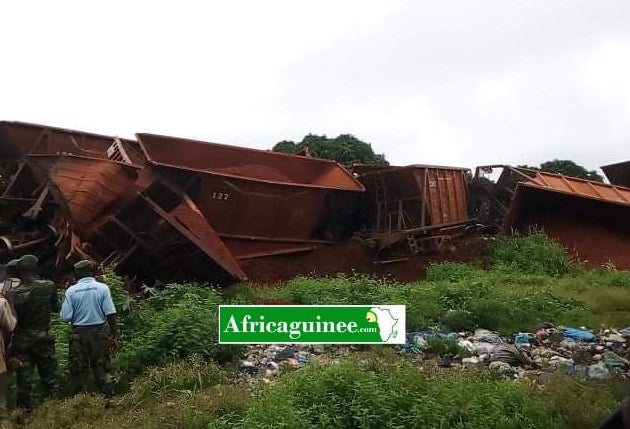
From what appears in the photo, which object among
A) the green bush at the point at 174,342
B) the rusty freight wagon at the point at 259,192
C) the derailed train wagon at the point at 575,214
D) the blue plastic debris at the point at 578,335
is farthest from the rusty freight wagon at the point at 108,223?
the derailed train wagon at the point at 575,214

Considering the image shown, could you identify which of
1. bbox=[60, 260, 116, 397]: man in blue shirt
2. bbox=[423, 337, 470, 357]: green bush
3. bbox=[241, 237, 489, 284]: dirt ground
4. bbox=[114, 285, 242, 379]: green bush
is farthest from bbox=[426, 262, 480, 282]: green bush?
bbox=[60, 260, 116, 397]: man in blue shirt

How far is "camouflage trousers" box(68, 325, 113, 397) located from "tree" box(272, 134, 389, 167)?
13483 mm

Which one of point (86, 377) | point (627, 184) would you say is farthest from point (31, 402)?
point (627, 184)

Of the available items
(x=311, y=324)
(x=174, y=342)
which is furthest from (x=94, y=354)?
(x=311, y=324)

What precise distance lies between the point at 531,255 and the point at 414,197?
214 cm

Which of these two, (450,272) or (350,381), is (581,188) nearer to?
(450,272)

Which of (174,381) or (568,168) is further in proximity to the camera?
(568,168)

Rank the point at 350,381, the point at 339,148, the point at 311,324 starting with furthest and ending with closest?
the point at 339,148 → the point at 311,324 → the point at 350,381

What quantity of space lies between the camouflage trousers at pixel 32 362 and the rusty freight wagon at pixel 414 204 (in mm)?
6450

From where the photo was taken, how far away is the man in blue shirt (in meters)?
5.84

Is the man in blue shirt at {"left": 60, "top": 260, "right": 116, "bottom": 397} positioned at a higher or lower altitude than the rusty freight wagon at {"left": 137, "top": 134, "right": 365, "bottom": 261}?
lower

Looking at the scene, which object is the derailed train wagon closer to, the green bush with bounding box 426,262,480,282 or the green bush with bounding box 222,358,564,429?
the green bush with bounding box 426,262,480,282

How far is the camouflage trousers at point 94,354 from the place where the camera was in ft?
19.1

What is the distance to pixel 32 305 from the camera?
593 centimetres
